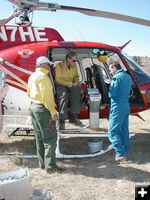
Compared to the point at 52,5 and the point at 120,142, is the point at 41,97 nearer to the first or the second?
the point at 120,142

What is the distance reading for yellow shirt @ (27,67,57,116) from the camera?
573 centimetres

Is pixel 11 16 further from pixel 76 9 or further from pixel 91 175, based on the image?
pixel 91 175

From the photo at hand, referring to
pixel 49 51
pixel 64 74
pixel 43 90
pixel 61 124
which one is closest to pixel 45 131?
pixel 43 90

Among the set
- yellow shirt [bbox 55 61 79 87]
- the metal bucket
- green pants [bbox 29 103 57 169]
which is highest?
yellow shirt [bbox 55 61 79 87]

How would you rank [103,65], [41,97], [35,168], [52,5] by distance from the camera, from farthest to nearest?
1. [103,65]
2. [52,5]
3. [35,168]
4. [41,97]

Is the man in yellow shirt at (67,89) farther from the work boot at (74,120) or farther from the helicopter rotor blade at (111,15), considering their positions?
the helicopter rotor blade at (111,15)

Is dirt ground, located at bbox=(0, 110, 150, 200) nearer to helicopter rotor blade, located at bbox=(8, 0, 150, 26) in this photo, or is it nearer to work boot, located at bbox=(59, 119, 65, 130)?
work boot, located at bbox=(59, 119, 65, 130)

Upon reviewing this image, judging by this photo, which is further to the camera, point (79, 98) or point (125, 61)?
point (125, 61)

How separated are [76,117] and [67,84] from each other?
68 cm

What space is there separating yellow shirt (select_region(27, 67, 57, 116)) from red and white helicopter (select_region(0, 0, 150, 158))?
4.72 feet

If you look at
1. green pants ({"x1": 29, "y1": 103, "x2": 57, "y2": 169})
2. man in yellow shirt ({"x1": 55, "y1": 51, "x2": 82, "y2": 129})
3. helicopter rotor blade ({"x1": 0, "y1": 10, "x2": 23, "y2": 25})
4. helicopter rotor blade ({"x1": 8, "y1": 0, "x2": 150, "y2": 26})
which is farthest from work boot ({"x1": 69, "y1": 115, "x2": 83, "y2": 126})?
helicopter rotor blade ({"x1": 0, "y1": 10, "x2": 23, "y2": 25})

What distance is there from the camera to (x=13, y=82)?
730cm

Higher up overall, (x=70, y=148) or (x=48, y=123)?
(x=48, y=123)

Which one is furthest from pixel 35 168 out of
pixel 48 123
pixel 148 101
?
pixel 148 101
